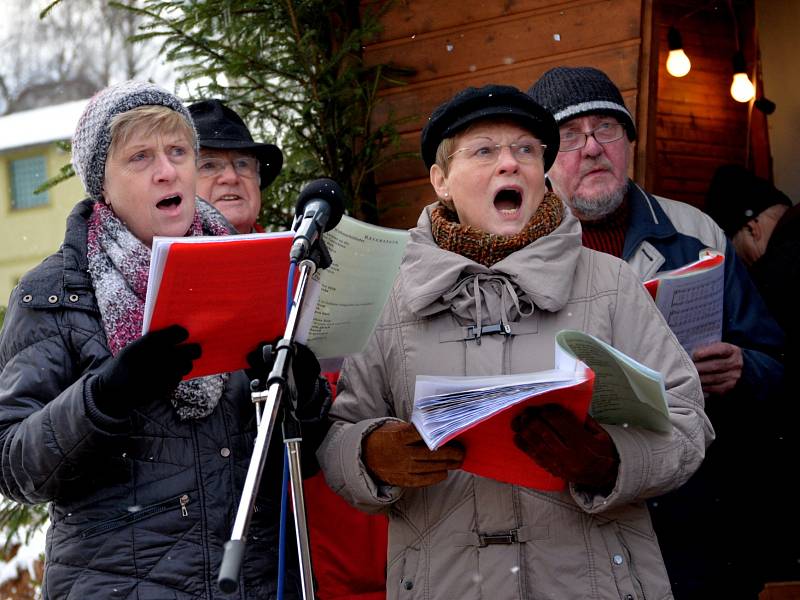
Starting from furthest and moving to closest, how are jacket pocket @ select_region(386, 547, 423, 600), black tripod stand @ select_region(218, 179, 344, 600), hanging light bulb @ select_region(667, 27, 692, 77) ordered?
hanging light bulb @ select_region(667, 27, 692, 77) < jacket pocket @ select_region(386, 547, 423, 600) < black tripod stand @ select_region(218, 179, 344, 600)

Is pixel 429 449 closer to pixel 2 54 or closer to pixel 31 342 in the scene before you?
pixel 31 342

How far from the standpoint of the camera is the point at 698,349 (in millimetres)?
3725

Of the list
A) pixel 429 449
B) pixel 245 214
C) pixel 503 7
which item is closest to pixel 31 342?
pixel 429 449

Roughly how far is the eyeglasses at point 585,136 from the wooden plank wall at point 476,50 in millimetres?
1011

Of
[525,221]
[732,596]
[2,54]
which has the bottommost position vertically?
[732,596]

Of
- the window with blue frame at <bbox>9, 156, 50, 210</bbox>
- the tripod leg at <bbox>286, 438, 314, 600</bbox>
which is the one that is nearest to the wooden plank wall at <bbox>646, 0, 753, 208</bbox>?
the tripod leg at <bbox>286, 438, 314, 600</bbox>

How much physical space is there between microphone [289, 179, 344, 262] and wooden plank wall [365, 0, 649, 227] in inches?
112

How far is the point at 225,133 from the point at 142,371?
198 cm

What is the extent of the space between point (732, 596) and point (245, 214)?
2238mm

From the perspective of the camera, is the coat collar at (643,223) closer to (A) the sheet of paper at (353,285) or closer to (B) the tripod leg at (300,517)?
(A) the sheet of paper at (353,285)

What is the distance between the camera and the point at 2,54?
17.0m

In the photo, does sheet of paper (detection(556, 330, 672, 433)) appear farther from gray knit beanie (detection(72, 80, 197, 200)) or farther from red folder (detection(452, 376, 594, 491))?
gray knit beanie (detection(72, 80, 197, 200))

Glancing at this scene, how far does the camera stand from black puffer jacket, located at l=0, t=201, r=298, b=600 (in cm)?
285

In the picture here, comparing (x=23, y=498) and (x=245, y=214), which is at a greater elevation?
(x=245, y=214)
